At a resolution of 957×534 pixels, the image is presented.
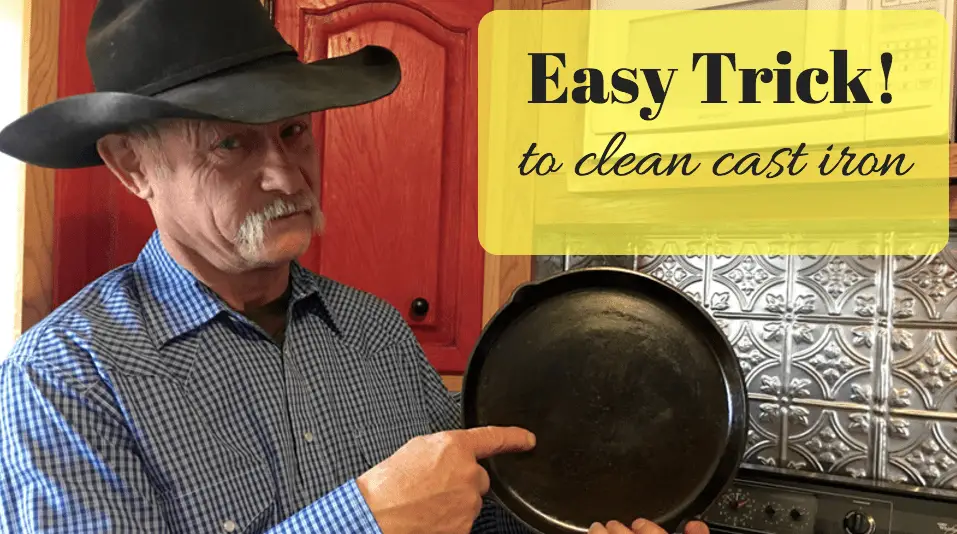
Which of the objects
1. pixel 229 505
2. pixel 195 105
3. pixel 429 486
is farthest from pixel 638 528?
pixel 195 105

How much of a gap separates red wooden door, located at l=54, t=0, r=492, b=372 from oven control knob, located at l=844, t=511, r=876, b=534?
77 centimetres

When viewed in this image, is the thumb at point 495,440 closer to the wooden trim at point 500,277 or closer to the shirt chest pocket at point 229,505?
the shirt chest pocket at point 229,505

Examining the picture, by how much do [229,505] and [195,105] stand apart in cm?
46

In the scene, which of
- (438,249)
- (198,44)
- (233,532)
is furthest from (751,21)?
(233,532)

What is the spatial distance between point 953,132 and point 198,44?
3.52 feet

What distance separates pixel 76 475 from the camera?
2.70 ft

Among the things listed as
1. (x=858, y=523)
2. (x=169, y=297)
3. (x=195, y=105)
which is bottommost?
(x=858, y=523)

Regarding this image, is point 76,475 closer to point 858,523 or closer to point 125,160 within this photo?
point 125,160

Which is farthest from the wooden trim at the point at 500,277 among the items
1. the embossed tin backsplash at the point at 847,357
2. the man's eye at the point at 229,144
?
the man's eye at the point at 229,144

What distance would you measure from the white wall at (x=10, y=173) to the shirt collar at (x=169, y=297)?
19 centimetres

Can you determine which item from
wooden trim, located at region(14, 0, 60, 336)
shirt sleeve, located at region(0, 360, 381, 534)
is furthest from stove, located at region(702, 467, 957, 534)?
wooden trim, located at region(14, 0, 60, 336)

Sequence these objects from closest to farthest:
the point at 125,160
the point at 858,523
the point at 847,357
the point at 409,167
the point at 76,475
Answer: the point at 76,475
the point at 125,160
the point at 858,523
the point at 847,357
the point at 409,167

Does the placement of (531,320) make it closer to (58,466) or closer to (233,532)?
(233,532)

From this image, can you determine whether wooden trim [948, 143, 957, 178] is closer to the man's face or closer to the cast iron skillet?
the cast iron skillet
